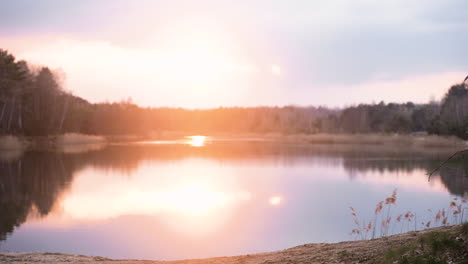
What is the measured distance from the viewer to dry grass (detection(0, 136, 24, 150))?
32.9m

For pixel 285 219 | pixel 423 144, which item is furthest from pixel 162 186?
pixel 423 144

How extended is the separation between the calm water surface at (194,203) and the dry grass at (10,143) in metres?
11.8

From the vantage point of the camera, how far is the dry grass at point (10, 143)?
108 feet

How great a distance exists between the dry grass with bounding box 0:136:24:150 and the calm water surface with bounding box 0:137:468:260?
11.8 m

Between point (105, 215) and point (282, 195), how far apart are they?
231 inches

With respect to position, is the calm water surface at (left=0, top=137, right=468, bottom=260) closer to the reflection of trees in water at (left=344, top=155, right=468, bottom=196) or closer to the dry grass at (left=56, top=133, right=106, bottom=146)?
the reflection of trees in water at (left=344, top=155, right=468, bottom=196)

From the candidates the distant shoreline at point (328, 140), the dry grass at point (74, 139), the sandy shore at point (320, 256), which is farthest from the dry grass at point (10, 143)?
the sandy shore at point (320, 256)

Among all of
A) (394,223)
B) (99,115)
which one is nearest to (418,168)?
(394,223)

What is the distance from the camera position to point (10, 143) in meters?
33.7

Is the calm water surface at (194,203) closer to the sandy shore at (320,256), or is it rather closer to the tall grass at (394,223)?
the tall grass at (394,223)

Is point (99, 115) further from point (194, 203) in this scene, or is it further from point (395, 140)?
point (194, 203)

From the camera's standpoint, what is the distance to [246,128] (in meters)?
104

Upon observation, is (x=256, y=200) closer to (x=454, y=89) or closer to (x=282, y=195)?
(x=282, y=195)

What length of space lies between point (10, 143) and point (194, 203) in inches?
1077
